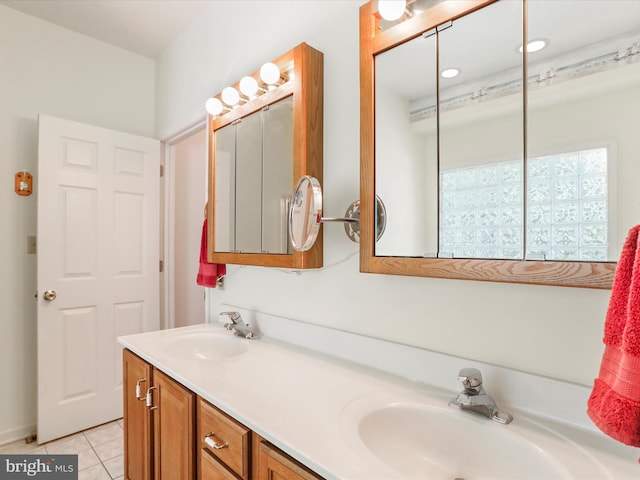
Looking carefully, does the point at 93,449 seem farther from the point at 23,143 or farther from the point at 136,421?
the point at 23,143

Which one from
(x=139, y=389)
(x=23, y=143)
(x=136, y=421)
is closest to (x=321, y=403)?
(x=139, y=389)

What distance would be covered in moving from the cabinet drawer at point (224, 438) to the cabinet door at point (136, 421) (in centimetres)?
41

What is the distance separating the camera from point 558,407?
2.62ft

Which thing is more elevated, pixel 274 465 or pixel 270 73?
pixel 270 73

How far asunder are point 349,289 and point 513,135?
2.28 feet

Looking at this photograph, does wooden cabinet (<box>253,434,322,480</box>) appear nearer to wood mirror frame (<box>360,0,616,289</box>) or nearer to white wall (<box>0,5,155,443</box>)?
wood mirror frame (<box>360,0,616,289</box>)

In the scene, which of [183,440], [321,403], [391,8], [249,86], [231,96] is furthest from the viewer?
[231,96]

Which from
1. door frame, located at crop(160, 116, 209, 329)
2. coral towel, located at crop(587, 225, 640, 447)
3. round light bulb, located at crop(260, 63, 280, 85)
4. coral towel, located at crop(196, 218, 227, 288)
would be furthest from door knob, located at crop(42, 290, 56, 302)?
coral towel, located at crop(587, 225, 640, 447)

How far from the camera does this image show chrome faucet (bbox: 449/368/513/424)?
81cm

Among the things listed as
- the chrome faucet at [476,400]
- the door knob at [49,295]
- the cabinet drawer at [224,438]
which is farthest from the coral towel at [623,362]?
the door knob at [49,295]

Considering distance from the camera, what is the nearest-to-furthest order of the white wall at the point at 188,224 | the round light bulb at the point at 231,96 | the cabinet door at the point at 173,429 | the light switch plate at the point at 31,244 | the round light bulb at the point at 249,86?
the cabinet door at the point at 173,429, the round light bulb at the point at 249,86, the round light bulb at the point at 231,96, the light switch plate at the point at 31,244, the white wall at the point at 188,224

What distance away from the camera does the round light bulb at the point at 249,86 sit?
153 cm

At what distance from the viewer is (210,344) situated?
1623mm

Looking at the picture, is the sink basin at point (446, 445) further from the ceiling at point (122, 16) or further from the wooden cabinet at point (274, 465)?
the ceiling at point (122, 16)
